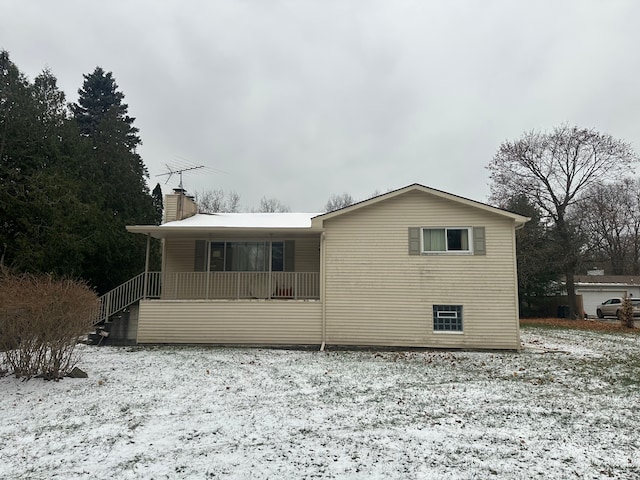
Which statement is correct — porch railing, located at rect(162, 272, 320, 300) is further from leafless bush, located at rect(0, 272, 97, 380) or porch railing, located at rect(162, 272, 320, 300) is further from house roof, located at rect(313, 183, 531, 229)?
leafless bush, located at rect(0, 272, 97, 380)

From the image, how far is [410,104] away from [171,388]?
56.4ft

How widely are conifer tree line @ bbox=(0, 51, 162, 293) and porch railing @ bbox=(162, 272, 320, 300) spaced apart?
449 centimetres

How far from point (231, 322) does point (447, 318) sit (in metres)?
6.44

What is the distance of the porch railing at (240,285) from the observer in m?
13.1

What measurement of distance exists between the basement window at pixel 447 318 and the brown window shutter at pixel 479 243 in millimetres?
1710

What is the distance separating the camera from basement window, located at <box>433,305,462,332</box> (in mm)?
12102

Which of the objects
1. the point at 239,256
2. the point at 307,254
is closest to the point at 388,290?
the point at 307,254

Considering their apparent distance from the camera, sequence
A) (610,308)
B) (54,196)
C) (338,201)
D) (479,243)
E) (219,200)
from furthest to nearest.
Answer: (338,201)
(219,200)
(610,308)
(54,196)
(479,243)

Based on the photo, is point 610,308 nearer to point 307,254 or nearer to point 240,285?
point 307,254

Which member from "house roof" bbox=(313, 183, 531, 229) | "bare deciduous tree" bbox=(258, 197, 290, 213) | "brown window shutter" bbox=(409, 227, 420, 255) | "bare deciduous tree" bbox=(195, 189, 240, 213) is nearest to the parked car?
"house roof" bbox=(313, 183, 531, 229)

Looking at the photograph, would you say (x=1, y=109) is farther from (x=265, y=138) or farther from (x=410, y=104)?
(x=410, y=104)

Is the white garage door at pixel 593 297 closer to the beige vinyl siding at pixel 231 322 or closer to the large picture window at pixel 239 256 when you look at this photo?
the beige vinyl siding at pixel 231 322

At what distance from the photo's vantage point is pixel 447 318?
1213 centimetres

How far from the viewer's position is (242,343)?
40.3 ft
